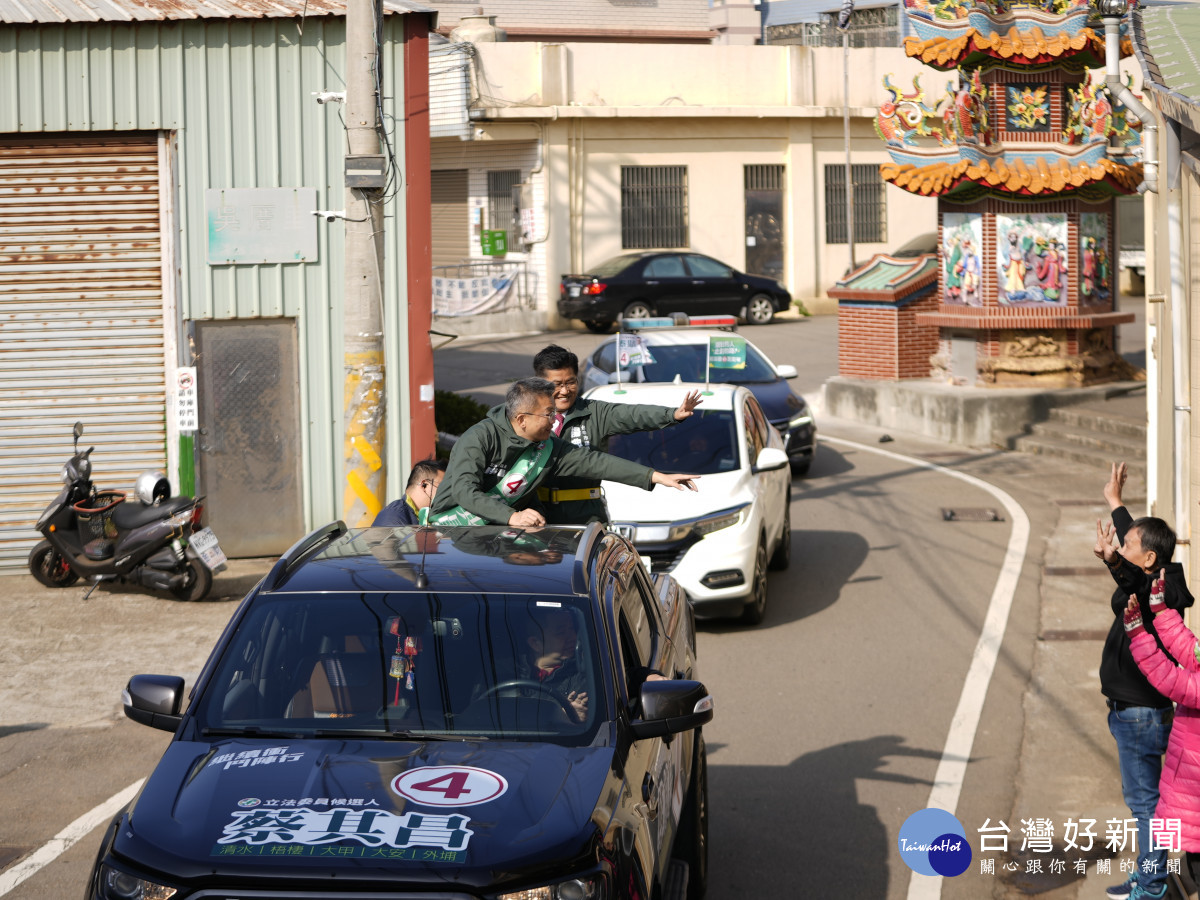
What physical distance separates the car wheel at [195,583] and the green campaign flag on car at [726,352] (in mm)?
5078

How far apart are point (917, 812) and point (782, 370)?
373 inches

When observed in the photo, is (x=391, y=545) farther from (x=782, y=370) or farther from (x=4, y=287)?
(x=782, y=370)

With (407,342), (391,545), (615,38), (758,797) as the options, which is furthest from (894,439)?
(615,38)

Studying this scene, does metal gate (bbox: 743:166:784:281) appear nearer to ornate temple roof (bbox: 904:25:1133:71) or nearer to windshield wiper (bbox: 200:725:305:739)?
ornate temple roof (bbox: 904:25:1133:71)

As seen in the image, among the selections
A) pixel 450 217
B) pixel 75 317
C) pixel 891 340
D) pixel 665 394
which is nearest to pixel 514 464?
pixel 665 394

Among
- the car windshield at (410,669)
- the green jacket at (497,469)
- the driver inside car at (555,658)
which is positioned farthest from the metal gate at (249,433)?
the driver inside car at (555,658)

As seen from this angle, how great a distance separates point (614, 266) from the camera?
29.4 meters

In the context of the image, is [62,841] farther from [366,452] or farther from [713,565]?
[713,565]

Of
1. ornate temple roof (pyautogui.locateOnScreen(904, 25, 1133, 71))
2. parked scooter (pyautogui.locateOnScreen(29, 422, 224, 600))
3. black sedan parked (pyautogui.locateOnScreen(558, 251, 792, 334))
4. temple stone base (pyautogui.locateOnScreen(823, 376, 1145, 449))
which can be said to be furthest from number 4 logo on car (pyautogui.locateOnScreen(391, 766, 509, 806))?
black sedan parked (pyautogui.locateOnScreen(558, 251, 792, 334))

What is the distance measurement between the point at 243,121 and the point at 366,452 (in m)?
4.28

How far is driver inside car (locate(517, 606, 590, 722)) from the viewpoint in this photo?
4.51m

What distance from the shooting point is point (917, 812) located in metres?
6.62

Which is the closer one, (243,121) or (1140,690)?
(1140,690)

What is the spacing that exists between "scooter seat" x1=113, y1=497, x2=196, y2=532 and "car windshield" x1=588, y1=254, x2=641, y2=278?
18.6 metres
